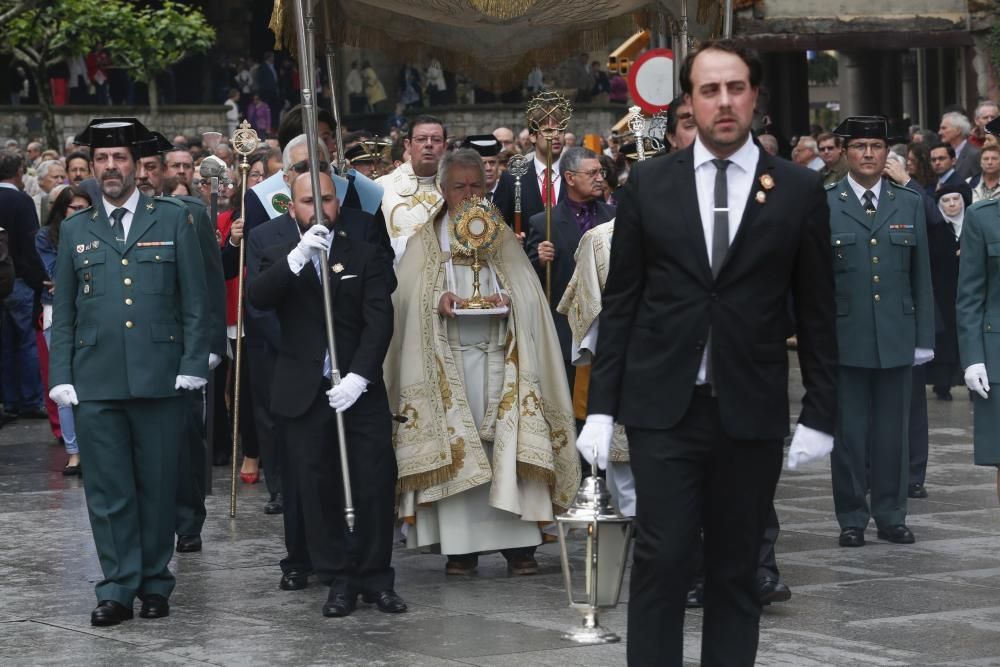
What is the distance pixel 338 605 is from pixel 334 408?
75 centimetres

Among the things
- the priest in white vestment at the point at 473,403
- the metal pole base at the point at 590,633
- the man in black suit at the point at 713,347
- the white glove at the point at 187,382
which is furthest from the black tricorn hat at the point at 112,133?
the man in black suit at the point at 713,347

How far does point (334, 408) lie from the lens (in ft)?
25.2

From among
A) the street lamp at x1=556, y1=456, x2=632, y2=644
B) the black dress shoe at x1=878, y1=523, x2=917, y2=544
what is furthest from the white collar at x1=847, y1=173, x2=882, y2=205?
the street lamp at x1=556, y1=456, x2=632, y2=644

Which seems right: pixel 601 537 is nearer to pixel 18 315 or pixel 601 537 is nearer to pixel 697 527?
pixel 697 527

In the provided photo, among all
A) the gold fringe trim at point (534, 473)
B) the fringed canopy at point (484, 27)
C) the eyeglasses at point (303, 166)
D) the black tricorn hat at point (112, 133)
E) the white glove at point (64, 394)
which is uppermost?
the fringed canopy at point (484, 27)

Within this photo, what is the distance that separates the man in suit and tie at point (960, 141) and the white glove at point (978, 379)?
8.08 m

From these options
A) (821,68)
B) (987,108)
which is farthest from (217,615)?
(821,68)

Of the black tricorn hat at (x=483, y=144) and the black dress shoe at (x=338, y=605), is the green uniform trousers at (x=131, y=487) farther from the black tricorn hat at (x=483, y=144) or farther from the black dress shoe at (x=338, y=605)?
the black tricorn hat at (x=483, y=144)

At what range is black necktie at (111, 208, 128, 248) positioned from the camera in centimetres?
788

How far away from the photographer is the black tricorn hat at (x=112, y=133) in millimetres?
7809

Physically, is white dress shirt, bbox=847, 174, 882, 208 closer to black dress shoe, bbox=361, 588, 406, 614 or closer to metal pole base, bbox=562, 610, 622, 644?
black dress shoe, bbox=361, 588, 406, 614

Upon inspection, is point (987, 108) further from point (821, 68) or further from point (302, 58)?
point (821, 68)

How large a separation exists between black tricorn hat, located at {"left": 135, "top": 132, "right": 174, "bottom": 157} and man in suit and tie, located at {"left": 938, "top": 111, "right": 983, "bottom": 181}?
888 cm

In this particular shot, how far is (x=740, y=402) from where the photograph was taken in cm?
545
